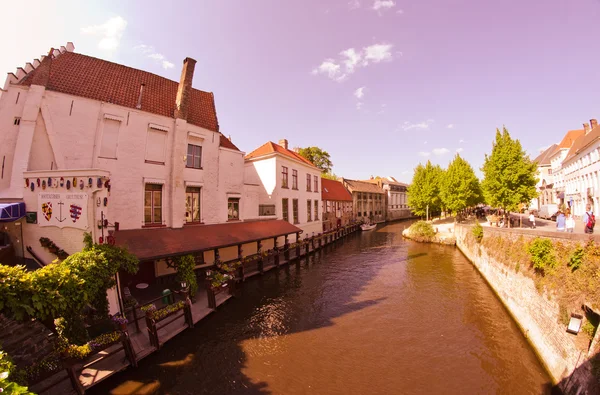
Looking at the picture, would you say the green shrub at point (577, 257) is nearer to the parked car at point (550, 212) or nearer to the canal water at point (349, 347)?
the canal water at point (349, 347)

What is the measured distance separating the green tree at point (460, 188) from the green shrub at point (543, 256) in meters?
28.5

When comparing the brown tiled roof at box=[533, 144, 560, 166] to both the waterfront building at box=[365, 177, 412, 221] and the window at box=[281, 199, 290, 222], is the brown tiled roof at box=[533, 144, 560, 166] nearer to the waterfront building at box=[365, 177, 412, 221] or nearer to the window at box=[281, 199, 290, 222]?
the waterfront building at box=[365, 177, 412, 221]

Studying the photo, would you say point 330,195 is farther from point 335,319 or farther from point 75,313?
point 75,313

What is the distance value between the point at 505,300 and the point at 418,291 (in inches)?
167

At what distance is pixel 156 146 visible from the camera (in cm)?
1421

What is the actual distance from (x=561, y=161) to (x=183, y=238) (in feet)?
185

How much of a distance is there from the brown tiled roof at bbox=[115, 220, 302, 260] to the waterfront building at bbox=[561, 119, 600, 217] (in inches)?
1315

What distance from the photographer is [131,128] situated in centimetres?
1323

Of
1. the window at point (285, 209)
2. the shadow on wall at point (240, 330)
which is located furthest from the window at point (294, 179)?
the shadow on wall at point (240, 330)

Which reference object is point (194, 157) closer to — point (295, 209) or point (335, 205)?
point (295, 209)

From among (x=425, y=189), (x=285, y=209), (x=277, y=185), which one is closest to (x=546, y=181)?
(x=425, y=189)

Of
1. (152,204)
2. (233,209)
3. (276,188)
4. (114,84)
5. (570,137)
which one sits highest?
(570,137)

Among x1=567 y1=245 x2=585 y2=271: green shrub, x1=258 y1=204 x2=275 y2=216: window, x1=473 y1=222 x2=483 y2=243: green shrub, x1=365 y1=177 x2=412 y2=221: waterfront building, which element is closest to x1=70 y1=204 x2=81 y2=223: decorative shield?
x1=258 y1=204 x2=275 y2=216: window

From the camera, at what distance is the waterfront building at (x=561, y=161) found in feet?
127
